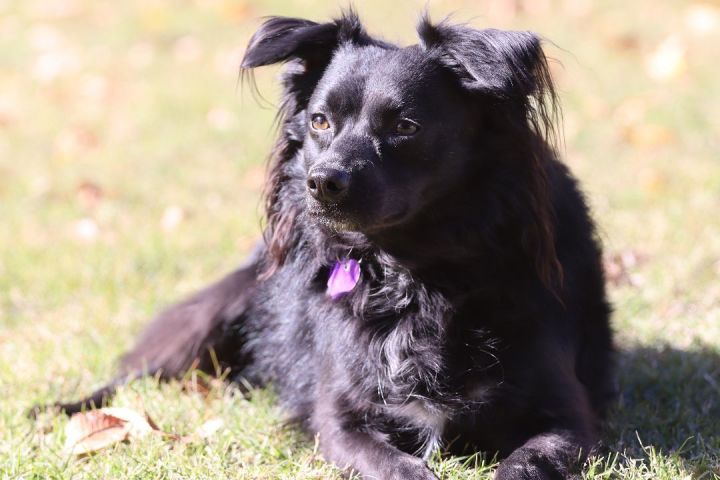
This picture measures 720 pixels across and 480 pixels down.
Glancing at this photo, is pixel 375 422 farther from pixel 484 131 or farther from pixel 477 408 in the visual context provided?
pixel 484 131

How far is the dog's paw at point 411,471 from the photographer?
2.62 m

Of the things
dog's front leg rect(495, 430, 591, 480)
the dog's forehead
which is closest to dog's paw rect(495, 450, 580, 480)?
dog's front leg rect(495, 430, 591, 480)

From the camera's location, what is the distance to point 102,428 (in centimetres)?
310

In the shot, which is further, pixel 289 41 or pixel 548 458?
pixel 289 41

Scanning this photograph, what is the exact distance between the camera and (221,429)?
3123 mm

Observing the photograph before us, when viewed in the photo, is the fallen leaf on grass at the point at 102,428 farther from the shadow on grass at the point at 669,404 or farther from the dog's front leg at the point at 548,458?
the shadow on grass at the point at 669,404

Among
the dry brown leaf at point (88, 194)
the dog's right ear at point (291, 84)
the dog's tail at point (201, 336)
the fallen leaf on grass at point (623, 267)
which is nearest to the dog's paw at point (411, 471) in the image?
the dog's right ear at point (291, 84)

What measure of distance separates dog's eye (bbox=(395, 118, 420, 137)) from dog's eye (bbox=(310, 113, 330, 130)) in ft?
0.81

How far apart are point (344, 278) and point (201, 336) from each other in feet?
3.35

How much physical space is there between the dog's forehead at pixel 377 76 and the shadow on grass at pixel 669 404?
4.22 feet

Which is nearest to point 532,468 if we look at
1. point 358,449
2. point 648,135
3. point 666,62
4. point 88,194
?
point 358,449

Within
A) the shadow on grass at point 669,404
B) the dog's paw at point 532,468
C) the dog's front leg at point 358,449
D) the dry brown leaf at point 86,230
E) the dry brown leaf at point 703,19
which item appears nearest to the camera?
the dog's paw at point 532,468

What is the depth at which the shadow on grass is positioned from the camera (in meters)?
2.91

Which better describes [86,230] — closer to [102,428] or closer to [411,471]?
[102,428]
